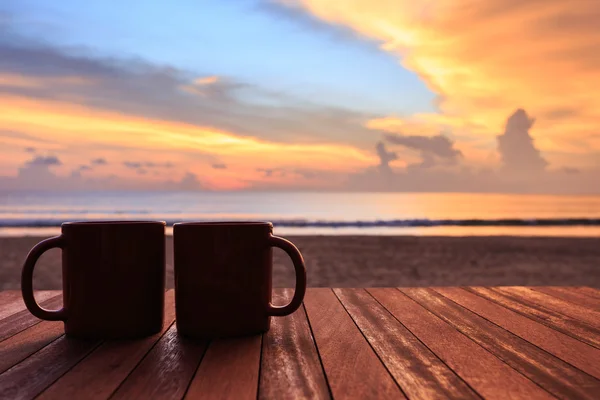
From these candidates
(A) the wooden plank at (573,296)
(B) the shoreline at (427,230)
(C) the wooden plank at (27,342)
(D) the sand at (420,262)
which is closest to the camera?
(C) the wooden plank at (27,342)

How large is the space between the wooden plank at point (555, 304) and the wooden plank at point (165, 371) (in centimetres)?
72

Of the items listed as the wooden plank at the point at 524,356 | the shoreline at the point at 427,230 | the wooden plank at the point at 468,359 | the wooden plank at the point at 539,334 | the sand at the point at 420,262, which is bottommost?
the sand at the point at 420,262

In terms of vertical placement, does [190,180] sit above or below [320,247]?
above

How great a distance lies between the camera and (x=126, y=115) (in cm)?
2064

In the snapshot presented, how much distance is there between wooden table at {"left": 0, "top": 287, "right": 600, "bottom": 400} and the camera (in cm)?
60

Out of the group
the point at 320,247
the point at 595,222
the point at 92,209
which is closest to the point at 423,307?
the point at 320,247

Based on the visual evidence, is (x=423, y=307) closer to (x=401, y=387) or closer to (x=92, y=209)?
(x=401, y=387)

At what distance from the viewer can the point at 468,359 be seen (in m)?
0.71

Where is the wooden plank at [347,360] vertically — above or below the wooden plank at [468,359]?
above

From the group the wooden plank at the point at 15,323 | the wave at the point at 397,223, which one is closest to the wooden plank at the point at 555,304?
the wooden plank at the point at 15,323

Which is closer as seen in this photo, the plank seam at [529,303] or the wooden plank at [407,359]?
the wooden plank at [407,359]

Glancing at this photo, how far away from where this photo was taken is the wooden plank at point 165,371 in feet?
1.91

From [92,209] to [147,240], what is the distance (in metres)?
20.9

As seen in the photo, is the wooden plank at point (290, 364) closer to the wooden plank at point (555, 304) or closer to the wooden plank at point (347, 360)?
the wooden plank at point (347, 360)
